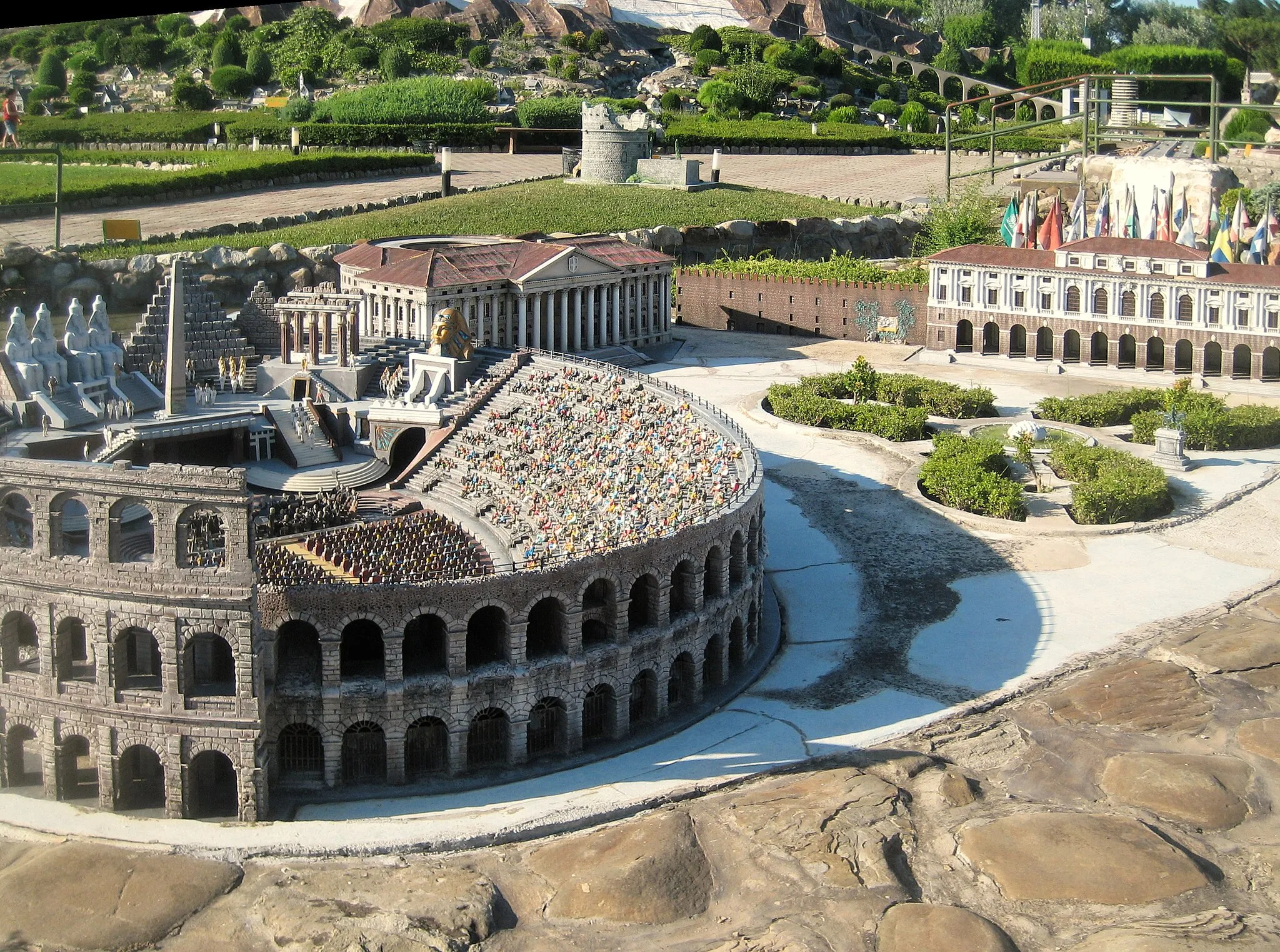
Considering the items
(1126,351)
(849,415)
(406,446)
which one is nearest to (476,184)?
(1126,351)

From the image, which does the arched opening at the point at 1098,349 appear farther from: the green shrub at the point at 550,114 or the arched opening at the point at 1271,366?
the green shrub at the point at 550,114

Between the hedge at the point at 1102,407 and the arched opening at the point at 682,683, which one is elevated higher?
the hedge at the point at 1102,407

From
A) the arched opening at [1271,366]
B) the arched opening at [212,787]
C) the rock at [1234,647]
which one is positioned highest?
the arched opening at [1271,366]

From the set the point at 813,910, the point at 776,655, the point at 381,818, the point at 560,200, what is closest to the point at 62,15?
the point at 813,910

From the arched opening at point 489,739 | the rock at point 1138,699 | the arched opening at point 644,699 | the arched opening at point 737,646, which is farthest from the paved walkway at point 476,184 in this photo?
the rock at point 1138,699

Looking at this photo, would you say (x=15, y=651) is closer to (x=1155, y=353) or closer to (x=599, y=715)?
(x=599, y=715)

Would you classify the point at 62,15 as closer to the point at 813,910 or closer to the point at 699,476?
the point at 813,910

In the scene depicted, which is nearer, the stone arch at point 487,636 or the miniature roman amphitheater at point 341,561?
the miniature roman amphitheater at point 341,561
